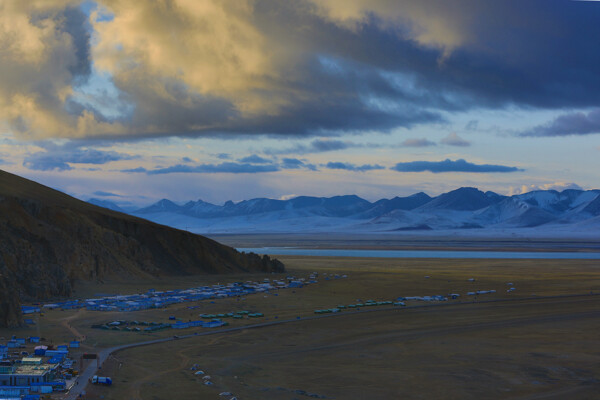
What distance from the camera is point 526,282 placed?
115812mm

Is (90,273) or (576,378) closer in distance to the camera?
(576,378)

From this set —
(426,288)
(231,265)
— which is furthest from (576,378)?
(231,265)

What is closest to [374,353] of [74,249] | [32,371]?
[32,371]

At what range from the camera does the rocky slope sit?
292ft

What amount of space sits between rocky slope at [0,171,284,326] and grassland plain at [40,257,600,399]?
903 centimetres

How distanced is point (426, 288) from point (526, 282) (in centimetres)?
2110

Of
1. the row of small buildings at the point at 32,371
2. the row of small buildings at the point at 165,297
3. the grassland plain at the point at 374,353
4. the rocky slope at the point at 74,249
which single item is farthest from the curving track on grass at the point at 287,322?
the row of small buildings at the point at 165,297

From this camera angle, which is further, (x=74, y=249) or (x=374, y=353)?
(x=74, y=249)

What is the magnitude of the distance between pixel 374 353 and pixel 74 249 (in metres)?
66.1

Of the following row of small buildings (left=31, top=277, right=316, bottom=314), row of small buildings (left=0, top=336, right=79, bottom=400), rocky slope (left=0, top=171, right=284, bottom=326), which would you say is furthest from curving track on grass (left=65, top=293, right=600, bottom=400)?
row of small buildings (left=31, top=277, right=316, bottom=314)

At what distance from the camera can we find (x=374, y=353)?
55062mm

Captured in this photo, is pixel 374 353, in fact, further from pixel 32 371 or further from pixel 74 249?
pixel 74 249

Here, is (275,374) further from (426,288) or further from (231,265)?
(231,265)

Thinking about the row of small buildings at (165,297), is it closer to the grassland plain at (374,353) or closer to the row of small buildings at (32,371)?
the grassland plain at (374,353)
